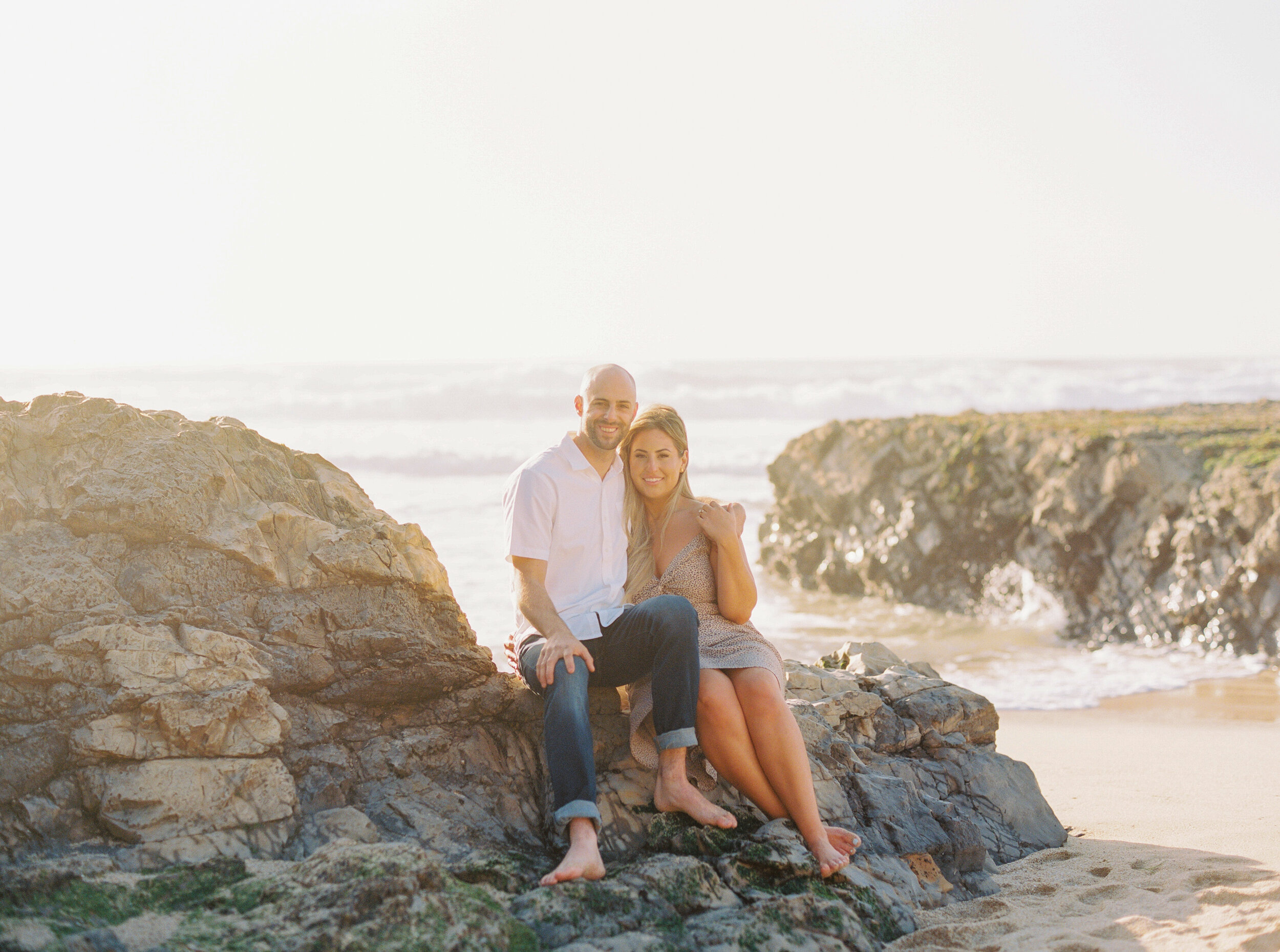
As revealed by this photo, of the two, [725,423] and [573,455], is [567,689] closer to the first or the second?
[573,455]

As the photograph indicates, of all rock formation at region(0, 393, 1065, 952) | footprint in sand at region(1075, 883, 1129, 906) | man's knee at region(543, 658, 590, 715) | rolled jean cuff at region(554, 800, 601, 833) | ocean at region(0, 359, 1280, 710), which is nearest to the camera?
rock formation at region(0, 393, 1065, 952)

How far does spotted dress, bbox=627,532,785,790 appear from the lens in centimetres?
404

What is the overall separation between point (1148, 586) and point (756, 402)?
26.5 m

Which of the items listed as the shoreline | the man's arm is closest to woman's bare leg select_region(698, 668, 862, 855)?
the man's arm

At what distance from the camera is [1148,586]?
1010 centimetres

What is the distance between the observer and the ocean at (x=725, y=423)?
9516 millimetres

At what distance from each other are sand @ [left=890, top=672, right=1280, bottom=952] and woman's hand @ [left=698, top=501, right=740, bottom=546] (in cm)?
163

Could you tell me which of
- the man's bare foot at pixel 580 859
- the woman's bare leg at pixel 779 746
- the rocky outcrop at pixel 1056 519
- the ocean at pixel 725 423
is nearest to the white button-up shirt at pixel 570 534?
the woman's bare leg at pixel 779 746

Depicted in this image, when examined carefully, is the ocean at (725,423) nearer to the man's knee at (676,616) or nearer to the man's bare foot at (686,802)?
the man's bare foot at (686,802)

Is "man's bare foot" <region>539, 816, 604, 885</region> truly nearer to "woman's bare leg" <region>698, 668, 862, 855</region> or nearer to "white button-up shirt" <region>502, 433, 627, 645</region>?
"woman's bare leg" <region>698, 668, 862, 855</region>

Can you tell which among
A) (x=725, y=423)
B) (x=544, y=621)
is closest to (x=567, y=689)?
(x=544, y=621)

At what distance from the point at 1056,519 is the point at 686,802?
27.2 feet

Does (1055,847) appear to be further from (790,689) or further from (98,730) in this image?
(98,730)

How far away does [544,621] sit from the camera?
3.90 m
